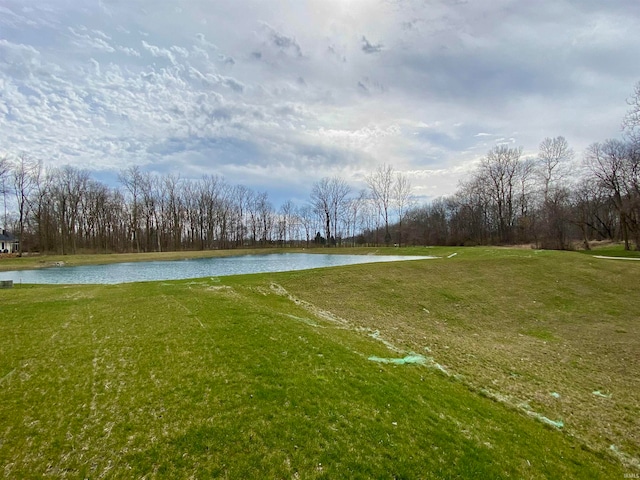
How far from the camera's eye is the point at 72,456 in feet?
11.2

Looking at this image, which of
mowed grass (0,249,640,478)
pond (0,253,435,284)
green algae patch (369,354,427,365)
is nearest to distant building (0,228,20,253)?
pond (0,253,435,284)

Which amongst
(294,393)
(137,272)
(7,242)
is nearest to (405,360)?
(294,393)

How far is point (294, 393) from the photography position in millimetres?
4695

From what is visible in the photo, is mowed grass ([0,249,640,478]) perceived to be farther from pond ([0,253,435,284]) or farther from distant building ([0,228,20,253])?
distant building ([0,228,20,253])

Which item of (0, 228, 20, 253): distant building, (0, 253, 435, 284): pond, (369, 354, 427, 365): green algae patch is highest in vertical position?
(0, 228, 20, 253): distant building

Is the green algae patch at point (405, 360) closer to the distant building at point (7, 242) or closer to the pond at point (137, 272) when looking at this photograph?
the pond at point (137, 272)

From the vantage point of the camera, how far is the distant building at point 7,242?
57.5 metres

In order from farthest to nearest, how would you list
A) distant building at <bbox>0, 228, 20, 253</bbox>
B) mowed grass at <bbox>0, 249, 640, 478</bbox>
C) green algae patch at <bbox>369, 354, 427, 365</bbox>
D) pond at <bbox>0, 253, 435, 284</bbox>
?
1. distant building at <bbox>0, 228, 20, 253</bbox>
2. pond at <bbox>0, 253, 435, 284</bbox>
3. green algae patch at <bbox>369, 354, 427, 365</bbox>
4. mowed grass at <bbox>0, 249, 640, 478</bbox>

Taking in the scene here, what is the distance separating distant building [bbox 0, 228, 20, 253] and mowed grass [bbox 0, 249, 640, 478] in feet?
217

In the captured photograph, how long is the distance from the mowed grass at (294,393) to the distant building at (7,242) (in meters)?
66.0

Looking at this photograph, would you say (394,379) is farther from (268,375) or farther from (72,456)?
(72,456)

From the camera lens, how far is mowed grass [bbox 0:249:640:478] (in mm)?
3516

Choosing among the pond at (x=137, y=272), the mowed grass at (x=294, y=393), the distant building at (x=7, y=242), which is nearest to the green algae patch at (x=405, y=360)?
the mowed grass at (x=294, y=393)

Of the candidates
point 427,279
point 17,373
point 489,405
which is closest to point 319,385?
point 489,405
